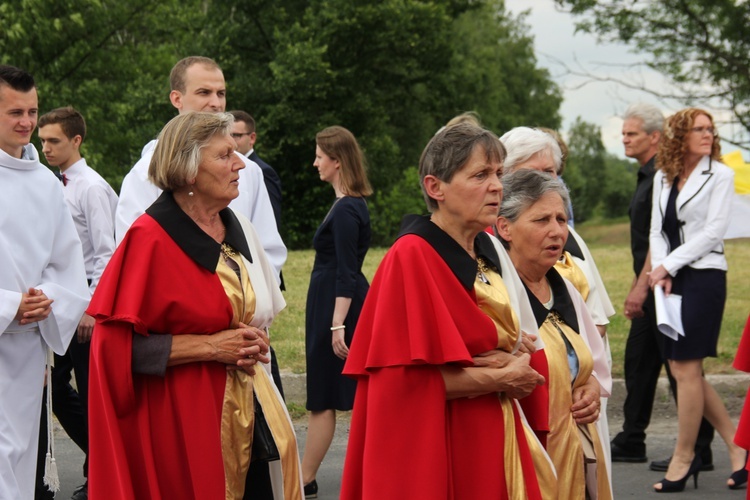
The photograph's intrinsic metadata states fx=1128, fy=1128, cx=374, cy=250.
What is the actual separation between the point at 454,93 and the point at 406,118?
6.75ft

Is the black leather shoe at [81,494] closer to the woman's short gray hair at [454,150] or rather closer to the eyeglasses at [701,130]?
the woman's short gray hair at [454,150]

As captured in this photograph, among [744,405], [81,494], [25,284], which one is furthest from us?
[81,494]

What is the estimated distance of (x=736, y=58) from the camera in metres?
15.5

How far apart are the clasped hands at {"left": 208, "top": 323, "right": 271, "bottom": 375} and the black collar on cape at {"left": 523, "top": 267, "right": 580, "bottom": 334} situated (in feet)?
3.53

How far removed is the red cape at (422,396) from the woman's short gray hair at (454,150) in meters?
0.27

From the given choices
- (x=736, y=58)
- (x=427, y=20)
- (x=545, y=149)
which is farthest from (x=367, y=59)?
(x=545, y=149)

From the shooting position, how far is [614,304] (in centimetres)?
1306

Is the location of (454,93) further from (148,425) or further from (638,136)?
(148,425)

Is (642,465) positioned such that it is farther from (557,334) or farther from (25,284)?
(25,284)

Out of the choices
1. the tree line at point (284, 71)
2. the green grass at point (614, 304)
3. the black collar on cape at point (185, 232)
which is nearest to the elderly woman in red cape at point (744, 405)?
the black collar on cape at point (185, 232)

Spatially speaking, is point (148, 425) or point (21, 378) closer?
point (148, 425)

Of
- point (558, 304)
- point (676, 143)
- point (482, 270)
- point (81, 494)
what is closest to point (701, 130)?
point (676, 143)

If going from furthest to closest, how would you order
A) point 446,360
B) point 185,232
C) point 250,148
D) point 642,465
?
1. point 250,148
2. point 642,465
3. point 185,232
4. point 446,360

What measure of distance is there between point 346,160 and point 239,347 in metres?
3.09
